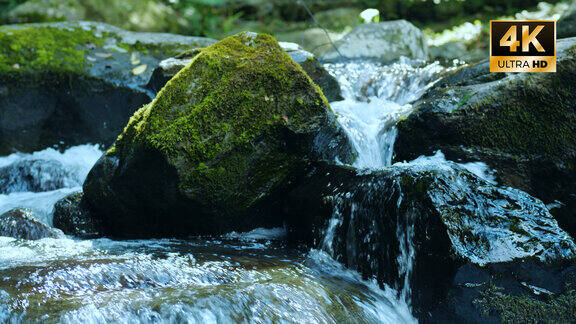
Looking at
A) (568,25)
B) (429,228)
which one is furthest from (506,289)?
(568,25)

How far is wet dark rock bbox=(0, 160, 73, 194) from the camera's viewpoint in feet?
16.3

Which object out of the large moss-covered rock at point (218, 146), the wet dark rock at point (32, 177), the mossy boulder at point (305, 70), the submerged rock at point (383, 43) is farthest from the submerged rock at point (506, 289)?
the submerged rock at point (383, 43)

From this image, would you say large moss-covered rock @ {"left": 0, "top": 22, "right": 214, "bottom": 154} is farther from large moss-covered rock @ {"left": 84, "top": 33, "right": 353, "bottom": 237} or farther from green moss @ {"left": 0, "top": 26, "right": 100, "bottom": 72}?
large moss-covered rock @ {"left": 84, "top": 33, "right": 353, "bottom": 237}

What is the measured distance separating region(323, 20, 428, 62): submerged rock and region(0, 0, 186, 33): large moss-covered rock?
3637 mm

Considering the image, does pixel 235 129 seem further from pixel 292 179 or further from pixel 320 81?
pixel 320 81

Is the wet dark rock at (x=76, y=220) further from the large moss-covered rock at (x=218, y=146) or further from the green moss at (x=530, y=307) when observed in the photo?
the green moss at (x=530, y=307)

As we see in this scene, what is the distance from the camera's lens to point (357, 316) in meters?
2.52

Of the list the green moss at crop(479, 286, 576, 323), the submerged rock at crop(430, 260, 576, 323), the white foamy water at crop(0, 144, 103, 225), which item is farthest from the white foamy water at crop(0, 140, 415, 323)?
the white foamy water at crop(0, 144, 103, 225)

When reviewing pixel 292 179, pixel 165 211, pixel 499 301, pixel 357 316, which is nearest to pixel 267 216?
pixel 292 179

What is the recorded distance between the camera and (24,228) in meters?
3.65

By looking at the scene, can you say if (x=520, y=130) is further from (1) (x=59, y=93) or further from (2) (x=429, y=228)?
(1) (x=59, y=93)

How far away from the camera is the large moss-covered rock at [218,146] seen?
133 inches

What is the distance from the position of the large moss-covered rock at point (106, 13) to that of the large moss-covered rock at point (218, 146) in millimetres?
4890

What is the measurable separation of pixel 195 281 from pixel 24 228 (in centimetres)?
193
